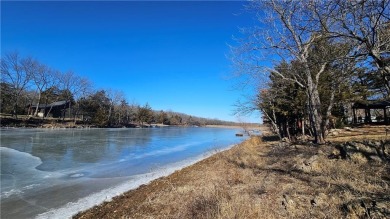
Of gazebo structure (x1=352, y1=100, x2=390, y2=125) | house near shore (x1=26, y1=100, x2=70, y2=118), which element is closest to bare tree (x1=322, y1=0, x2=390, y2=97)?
gazebo structure (x1=352, y1=100, x2=390, y2=125)

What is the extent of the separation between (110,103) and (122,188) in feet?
221

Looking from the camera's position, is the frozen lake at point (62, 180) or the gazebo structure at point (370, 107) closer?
the frozen lake at point (62, 180)

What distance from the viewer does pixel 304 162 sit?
7.24 m

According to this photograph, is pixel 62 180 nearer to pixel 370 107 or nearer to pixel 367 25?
pixel 367 25

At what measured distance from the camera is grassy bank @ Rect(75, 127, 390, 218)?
13.5 feet

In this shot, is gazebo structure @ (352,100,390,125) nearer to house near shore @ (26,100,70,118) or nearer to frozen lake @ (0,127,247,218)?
frozen lake @ (0,127,247,218)

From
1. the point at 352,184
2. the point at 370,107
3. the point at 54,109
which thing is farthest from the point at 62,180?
the point at 54,109

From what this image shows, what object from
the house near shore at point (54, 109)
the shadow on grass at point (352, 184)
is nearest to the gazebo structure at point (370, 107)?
the shadow on grass at point (352, 184)

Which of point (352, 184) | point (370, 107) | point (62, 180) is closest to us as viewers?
point (352, 184)

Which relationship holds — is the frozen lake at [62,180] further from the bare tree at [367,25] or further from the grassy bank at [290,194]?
the bare tree at [367,25]

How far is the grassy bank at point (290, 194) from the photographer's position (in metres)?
4.10

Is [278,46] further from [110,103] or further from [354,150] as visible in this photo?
[110,103]

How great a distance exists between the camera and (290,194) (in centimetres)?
484

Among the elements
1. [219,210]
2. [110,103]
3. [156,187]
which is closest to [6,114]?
[110,103]
